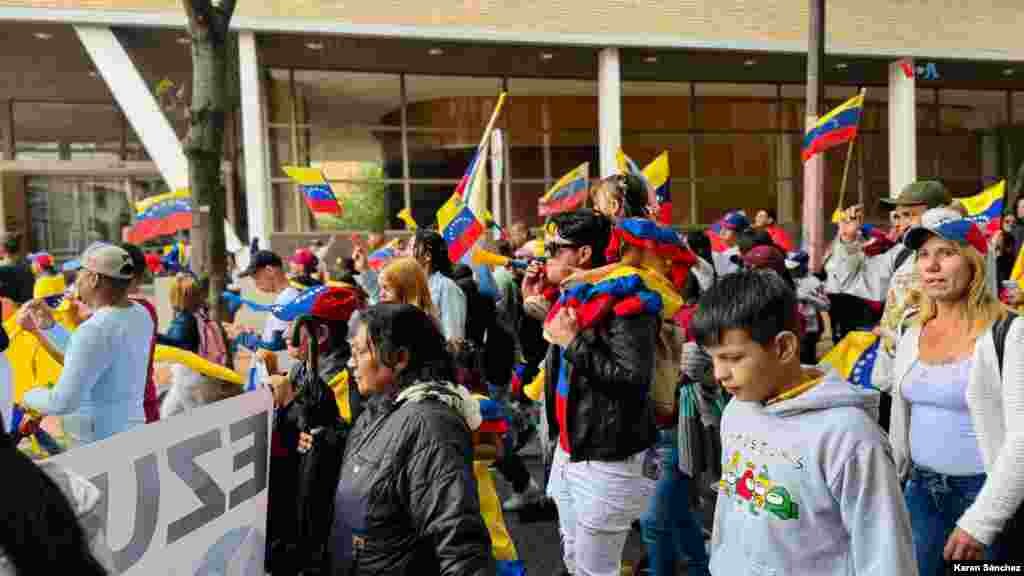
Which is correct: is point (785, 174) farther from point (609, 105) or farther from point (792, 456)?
point (792, 456)

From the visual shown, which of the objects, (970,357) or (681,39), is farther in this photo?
(681,39)

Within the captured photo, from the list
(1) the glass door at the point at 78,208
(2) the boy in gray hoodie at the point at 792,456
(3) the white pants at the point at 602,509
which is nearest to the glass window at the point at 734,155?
(1) the glass door at the point at 78,208

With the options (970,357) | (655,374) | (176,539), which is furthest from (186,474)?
(970,357)

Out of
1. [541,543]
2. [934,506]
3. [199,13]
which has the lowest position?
[541,543]

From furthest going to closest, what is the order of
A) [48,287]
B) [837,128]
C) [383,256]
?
1. [837,128]
2. [383,256]
3. [48,287]

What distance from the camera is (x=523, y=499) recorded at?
17.5ft

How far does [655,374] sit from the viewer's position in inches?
129

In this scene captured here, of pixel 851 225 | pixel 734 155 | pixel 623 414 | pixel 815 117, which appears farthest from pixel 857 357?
pixel 734 155

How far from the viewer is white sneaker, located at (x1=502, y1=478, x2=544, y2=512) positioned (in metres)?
5.32

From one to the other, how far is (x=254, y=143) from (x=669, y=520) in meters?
13.7

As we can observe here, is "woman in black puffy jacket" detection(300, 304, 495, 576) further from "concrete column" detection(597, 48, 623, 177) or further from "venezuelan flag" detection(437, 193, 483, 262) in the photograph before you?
"concrete column" detection(597, 48, 623, 177)

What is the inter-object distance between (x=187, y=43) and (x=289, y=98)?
7.87 ft

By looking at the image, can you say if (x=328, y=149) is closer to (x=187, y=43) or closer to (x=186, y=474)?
(x=187, y=43)

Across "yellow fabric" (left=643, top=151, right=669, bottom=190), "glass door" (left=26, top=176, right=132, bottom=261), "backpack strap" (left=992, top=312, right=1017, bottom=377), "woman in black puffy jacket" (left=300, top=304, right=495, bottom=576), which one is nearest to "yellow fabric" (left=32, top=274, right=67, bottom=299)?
"yellow fabric" (left=643, top=151, right=669, bottom=190)
